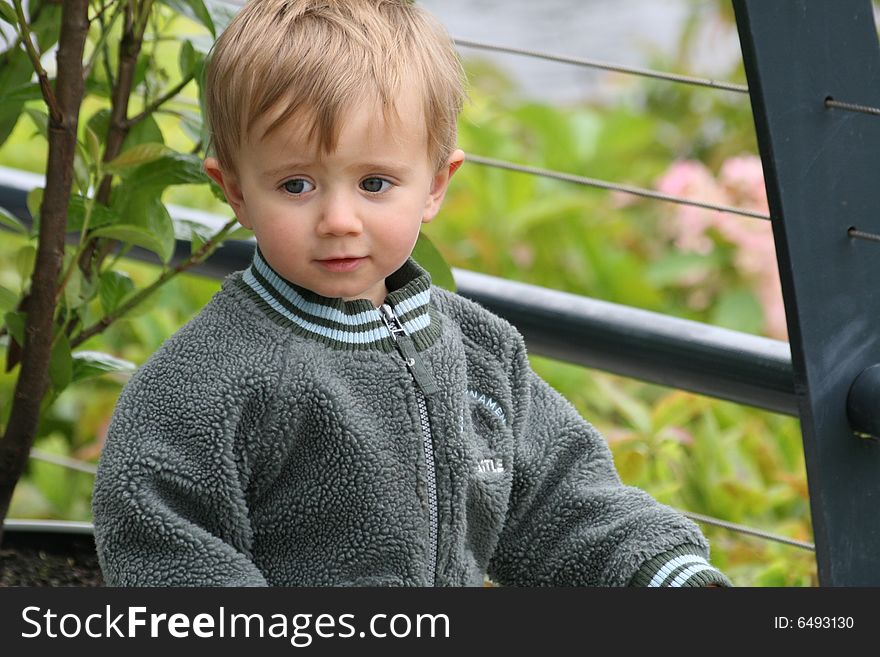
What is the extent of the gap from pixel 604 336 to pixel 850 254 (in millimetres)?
309

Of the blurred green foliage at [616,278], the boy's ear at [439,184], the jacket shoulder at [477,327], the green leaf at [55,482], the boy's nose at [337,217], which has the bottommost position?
the boy's nose at [337,217]

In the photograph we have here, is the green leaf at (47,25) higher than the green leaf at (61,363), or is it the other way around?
the green leaf at (47,25)

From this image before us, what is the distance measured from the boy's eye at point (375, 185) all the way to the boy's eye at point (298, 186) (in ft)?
0.13

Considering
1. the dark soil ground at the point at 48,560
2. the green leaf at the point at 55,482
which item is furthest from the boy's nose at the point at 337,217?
the green leaf at the point at 55,482

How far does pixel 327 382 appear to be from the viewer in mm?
1035

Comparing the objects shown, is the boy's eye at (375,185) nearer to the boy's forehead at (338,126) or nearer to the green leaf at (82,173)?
the boy's forehead at (338,126)

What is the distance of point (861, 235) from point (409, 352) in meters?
0.42

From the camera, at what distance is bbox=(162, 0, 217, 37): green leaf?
1.25m

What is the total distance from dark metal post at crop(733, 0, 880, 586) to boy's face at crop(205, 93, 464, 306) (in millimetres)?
317

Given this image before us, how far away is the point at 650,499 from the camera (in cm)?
118

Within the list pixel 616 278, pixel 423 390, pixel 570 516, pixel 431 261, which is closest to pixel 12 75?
pixel 431 261

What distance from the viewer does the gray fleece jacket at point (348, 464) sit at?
1.00 metres

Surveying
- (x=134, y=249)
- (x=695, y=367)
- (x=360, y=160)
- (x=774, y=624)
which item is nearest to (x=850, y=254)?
(x=695, y=367)

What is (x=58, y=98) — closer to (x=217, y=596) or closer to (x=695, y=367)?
(x=217, y=596)
